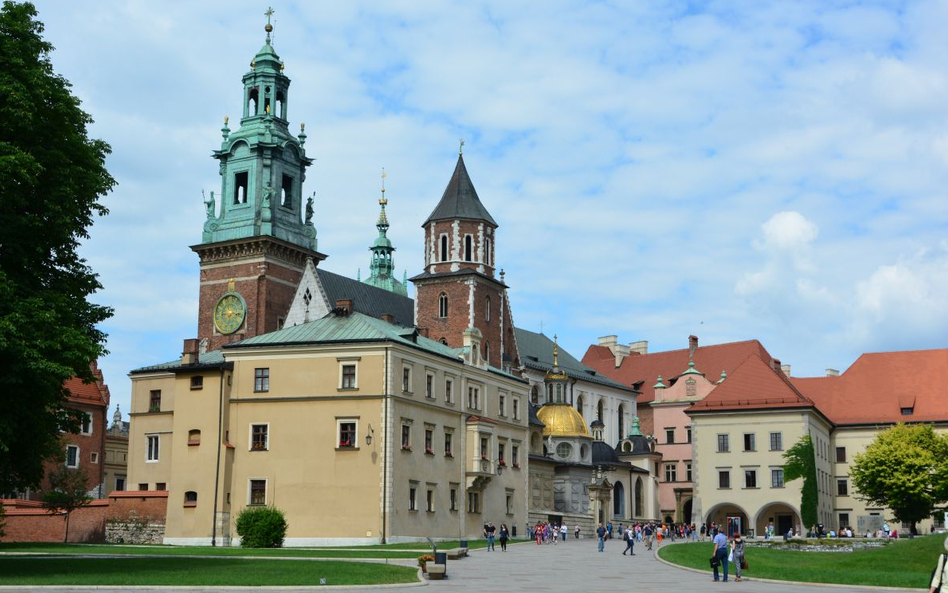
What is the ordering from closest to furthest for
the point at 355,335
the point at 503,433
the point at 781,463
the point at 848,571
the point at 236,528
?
the point at 848,571, the point at 236,528, the point at 355,335, the point at 503,433, the point at 781,463

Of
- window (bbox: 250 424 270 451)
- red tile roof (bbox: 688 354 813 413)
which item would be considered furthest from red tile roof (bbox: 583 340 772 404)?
window (bbox: 250 424 270 451)

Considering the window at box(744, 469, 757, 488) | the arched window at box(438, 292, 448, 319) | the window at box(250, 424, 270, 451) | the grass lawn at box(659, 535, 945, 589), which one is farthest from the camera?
the arched window at box(438, 292, 448, 319)

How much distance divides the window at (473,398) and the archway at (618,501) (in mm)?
27281


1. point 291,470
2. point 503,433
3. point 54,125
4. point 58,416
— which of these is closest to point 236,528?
point 291,470

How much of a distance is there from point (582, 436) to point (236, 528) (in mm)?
39582

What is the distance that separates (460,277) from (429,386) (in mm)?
20964

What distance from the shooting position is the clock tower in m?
89.6

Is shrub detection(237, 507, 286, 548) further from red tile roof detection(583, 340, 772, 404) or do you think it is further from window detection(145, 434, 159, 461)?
red tile roof detection(583, 340, 772, 404)

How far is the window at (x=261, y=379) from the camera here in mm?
66438

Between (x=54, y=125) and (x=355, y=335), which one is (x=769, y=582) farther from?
(x=355, y=335)

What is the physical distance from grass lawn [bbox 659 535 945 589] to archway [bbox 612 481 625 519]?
41551mm

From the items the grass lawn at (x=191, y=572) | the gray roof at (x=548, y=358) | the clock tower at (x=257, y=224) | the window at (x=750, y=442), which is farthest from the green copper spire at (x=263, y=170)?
the grass lawn at (x=191, y=572)

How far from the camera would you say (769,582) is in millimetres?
36312

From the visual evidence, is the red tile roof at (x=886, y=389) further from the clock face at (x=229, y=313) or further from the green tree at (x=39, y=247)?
the green tree at (x=39, y=247)
